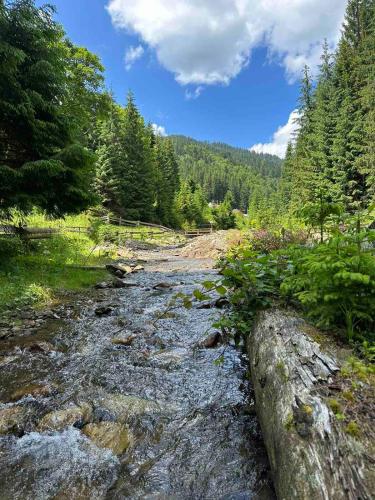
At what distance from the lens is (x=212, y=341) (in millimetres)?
5422

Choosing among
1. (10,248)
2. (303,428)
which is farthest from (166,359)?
(10,248)

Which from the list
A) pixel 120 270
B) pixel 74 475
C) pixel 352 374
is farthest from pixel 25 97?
pixel 352 374

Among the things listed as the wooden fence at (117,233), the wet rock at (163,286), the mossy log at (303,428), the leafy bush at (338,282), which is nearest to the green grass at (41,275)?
the wooden fence at (117,233)

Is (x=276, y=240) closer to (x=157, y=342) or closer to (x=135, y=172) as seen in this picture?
(x=157, y=342)

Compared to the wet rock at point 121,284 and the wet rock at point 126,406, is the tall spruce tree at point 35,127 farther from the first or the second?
the wet rock at point 126,406

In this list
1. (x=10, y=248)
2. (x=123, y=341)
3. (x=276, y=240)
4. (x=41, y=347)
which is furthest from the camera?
(x=276, y=240)

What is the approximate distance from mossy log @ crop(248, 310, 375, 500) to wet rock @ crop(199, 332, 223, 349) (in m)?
2.12

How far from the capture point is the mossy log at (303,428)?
1678 millimetres

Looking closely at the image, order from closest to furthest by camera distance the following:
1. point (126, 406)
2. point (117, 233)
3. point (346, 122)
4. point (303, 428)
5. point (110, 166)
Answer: point (303, 428), point (126, 406), point (117, 233), point (346, 122), point (110, 166)

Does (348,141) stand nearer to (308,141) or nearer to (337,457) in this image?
(308,141)

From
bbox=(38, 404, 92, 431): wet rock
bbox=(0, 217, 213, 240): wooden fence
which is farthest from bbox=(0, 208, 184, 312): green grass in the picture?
bbox=(38, 404, 92, 431): wet rock

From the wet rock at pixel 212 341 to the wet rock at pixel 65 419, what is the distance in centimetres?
225

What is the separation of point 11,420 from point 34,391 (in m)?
0.57

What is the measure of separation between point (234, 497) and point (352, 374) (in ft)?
4.23
